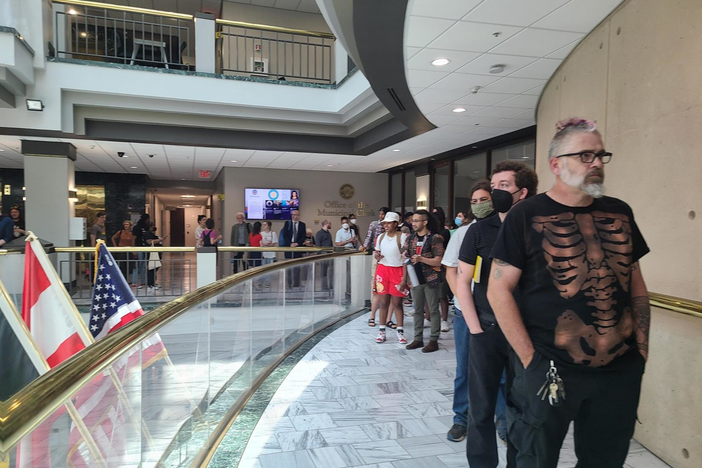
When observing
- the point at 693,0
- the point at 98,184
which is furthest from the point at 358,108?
the point at 98,184

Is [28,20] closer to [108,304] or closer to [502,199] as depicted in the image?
[108,304]

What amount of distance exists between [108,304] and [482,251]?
2.06 m

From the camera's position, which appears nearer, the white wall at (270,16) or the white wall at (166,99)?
the white wall at (166,99)

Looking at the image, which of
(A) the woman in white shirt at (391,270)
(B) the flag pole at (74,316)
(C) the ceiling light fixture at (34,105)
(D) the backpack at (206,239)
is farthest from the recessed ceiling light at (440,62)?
(C) the ceiling light fixture at (34,105)

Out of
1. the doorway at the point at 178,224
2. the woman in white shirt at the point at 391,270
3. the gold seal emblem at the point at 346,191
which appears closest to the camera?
the woman in white shirt at the point at 391,270

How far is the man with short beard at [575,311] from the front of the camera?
1553 mm

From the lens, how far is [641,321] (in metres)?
1.62

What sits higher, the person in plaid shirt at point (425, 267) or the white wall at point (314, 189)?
the white wall at point (314, 189)

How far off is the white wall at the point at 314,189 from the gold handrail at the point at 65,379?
452 inches

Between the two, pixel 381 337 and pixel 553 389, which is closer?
pixel 553 389

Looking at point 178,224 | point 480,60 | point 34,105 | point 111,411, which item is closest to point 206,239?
point 34,105

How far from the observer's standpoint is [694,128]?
252 centimetres

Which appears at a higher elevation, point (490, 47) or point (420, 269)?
point (490, 47)

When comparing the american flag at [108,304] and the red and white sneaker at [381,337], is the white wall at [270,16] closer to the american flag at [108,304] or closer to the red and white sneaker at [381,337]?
the red and white sneaker at [381,337]
